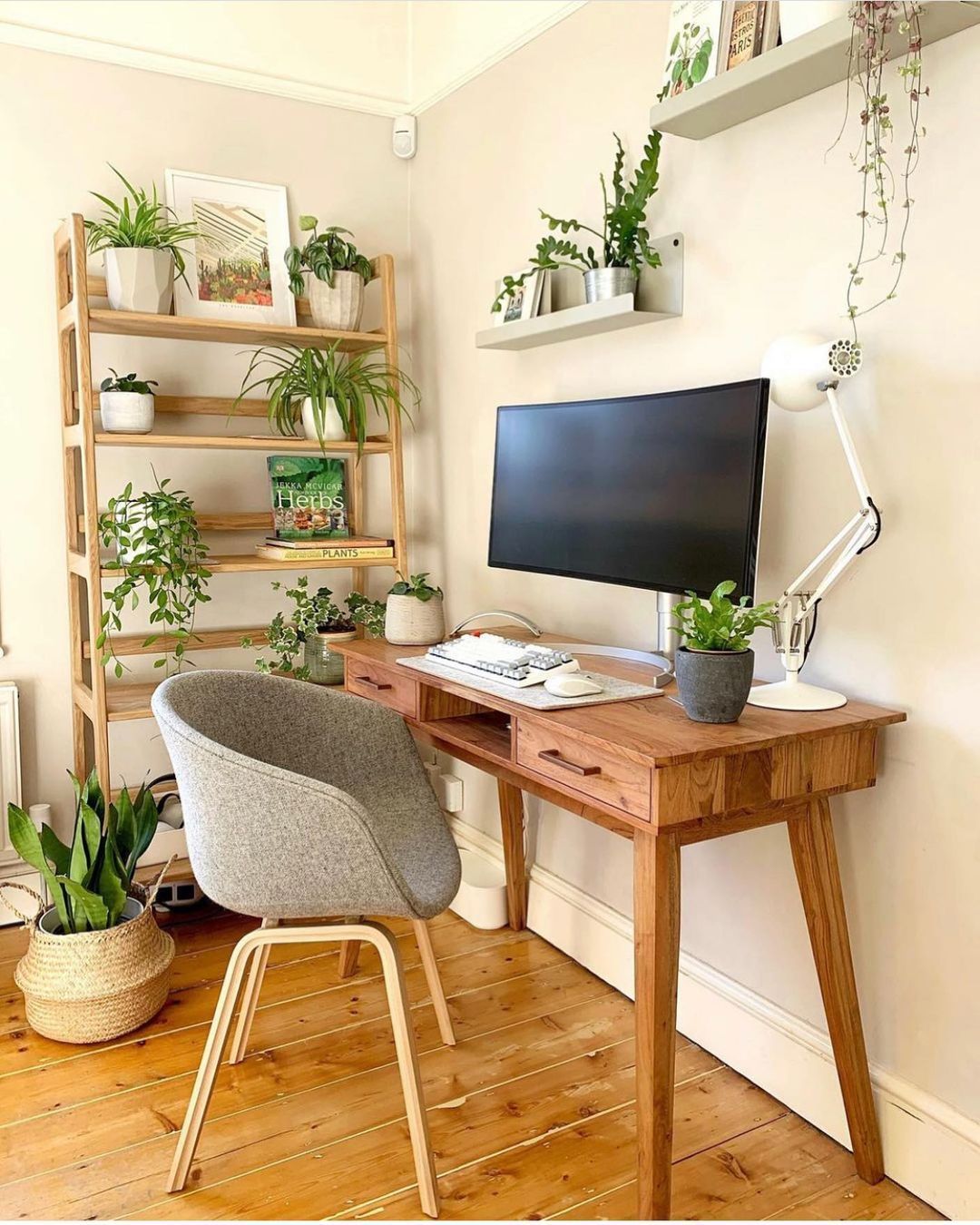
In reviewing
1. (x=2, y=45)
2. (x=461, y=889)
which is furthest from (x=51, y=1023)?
(x=2, y=45)

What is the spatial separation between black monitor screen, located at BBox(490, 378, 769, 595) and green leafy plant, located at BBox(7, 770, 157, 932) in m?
1.04

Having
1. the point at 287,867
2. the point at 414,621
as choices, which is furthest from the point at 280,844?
the point at 414,621

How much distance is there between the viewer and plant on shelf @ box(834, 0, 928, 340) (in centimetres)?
154

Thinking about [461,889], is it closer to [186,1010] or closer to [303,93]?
[186,1010]

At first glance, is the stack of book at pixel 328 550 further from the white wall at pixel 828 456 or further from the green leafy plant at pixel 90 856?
the green leafy plant at pixel 90 856

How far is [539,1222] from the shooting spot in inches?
66.1

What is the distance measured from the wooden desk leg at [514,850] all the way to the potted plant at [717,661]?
3.52ft

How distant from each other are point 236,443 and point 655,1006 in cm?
179

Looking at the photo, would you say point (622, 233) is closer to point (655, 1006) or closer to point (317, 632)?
point (317, 632)

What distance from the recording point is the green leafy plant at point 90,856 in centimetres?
225

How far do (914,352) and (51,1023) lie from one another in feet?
6.97

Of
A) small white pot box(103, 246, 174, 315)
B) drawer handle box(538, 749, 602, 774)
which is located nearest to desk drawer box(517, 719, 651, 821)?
drawer handle box(538, 749, 602, 774)

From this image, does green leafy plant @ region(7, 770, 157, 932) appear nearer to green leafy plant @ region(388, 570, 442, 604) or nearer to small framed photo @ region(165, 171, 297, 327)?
green leafy plant @ region(388, 570, 442, 604)

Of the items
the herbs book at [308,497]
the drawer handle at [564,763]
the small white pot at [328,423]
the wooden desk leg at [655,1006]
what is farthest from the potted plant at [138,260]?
the wooden desk leg at [655,1006]
